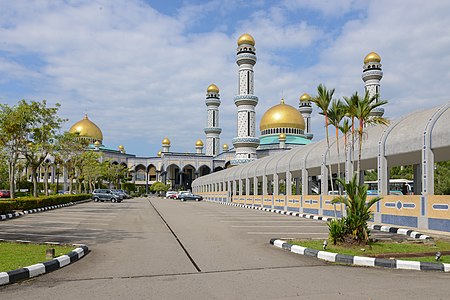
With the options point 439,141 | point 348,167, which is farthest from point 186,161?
point 439,141

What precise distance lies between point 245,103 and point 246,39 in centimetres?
1101

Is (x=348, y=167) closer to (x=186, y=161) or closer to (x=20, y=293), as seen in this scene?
(x=20, y=293)

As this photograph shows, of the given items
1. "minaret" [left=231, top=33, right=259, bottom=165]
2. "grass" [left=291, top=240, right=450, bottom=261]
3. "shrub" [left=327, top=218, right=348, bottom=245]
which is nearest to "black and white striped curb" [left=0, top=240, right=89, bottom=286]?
"grass" [left=291, top=240, right=450, bottom=261]

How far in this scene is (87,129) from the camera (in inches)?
3947

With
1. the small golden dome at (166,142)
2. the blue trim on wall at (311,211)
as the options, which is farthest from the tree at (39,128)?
the small golden dome at (166,142)

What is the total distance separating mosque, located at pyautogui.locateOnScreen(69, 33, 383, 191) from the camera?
73.1m

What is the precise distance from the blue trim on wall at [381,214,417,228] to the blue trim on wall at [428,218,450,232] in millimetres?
875

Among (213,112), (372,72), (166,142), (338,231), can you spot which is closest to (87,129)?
(166,142)

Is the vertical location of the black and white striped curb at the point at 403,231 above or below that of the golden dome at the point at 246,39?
below

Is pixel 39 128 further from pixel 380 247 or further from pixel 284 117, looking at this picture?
pixel 284 117

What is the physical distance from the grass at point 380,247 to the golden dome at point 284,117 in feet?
253

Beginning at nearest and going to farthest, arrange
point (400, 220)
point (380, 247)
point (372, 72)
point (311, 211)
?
point (380, 247) → point (400, 220) → point (311, 211) → point (372, 72)

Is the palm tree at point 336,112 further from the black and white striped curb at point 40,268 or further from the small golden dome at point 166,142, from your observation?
the small golden dome at point 166,142

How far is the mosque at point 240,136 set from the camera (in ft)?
240
